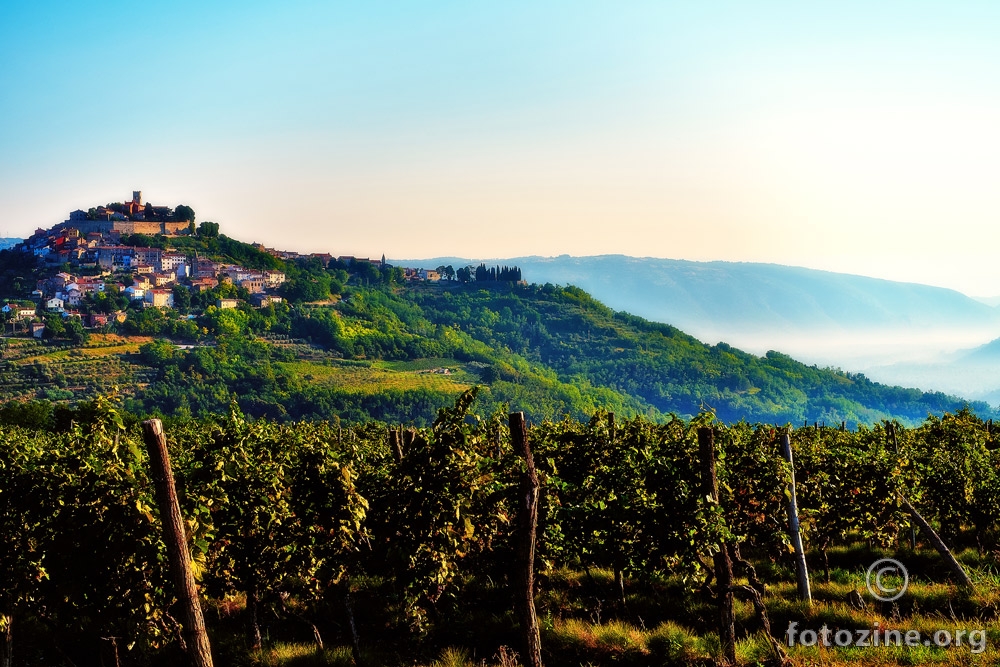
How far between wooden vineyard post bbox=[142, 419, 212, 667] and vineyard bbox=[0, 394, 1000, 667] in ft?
1.72

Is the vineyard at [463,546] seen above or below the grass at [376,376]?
above

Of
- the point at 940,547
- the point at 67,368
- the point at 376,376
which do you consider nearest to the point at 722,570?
the point at 940,547

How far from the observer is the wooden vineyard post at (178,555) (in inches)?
290

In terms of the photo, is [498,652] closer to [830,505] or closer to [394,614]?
[394,614]

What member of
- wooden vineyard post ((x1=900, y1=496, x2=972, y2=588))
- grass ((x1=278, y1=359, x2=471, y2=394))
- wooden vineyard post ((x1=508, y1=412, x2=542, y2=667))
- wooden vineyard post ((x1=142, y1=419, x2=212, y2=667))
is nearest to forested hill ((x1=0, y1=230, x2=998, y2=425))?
grass ((x1=278, y1=359, x2=471, y2=394))

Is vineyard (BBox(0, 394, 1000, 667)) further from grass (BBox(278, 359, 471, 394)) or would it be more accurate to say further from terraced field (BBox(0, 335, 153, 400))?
grass (BBox(278, 359, 471, 394))

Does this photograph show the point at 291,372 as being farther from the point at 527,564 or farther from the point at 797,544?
the point at 527,564

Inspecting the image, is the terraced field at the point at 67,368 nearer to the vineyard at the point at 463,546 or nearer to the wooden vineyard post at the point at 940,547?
the vineyard at the point at 463,546

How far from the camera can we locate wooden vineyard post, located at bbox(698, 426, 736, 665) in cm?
981

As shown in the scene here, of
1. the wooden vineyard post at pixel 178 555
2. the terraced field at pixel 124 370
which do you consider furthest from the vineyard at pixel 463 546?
the terraced field at pixel 124 370

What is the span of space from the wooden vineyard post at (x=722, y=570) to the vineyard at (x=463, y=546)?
0.14 feet

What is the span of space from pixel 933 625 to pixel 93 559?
11.8 meters

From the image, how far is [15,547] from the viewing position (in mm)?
10383

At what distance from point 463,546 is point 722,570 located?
369 cm
